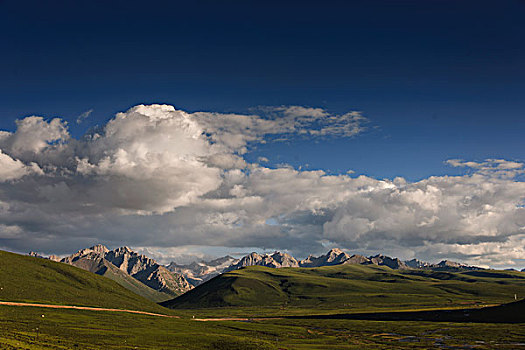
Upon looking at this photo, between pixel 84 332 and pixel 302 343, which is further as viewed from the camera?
pixel 302 343

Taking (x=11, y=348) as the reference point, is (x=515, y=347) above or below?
below

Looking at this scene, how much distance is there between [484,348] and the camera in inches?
6255

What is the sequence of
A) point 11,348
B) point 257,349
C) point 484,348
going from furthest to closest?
point 484,348 → point 257,349 → point 11,348

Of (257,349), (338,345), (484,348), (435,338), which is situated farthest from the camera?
(435,338)

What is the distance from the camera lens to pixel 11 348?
283 ft

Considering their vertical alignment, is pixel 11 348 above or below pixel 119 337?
above

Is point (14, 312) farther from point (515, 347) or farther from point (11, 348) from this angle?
point (515, 347)

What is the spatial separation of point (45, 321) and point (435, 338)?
189 meters

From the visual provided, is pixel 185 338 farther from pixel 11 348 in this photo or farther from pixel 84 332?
pixel 11 348

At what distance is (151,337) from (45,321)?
2160 inches

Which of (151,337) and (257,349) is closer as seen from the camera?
(257,349)

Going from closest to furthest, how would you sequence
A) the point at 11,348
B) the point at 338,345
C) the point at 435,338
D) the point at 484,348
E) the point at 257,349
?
the point at 11,348 → the point at 257,349 → the point at 484,348 → the point at 338,345 → the point at 435,338

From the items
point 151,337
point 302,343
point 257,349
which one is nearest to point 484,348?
point 302,343

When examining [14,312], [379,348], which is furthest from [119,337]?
[379,348]
